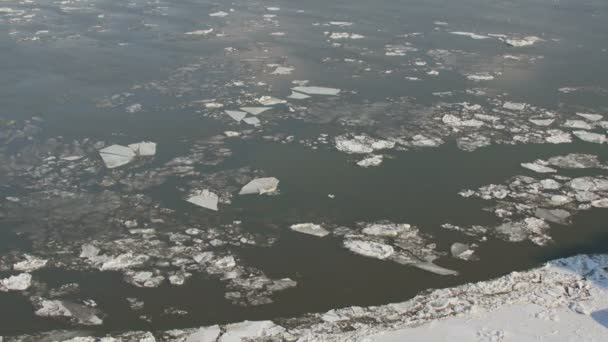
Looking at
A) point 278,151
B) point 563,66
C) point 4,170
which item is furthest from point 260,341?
point 563,66

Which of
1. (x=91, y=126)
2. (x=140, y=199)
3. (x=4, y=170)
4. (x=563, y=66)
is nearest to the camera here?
(x=140, y=199)

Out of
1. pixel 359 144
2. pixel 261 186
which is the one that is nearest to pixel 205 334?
pixel 261 186

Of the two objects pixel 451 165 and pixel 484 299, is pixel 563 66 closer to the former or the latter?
pixel 451 165

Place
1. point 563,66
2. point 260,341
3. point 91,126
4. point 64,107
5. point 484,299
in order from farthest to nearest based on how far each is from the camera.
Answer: point 563,66 < point 64,107 < point 91,126 < point 484,299 < point 260,341

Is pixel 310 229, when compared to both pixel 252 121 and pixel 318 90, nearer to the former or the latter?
pixel 252 121

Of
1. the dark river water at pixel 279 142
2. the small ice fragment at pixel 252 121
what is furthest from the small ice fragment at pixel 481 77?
the small ice fragment at pixel 252 121

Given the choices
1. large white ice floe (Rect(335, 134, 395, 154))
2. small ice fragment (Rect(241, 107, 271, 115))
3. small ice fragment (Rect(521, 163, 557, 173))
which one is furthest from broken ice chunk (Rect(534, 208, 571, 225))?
small ice fragment (Rect(241, 107, 271, 115))

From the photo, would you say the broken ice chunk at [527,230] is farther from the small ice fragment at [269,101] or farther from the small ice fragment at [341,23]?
the small ice fragment at [341,23]

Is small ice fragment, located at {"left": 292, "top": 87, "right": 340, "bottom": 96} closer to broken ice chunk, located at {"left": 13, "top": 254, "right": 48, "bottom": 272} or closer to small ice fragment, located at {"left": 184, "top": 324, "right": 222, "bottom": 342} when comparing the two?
broken ice chunk, located at {"left": 13, "top": 254, "right": 48, "bottom": 272}
